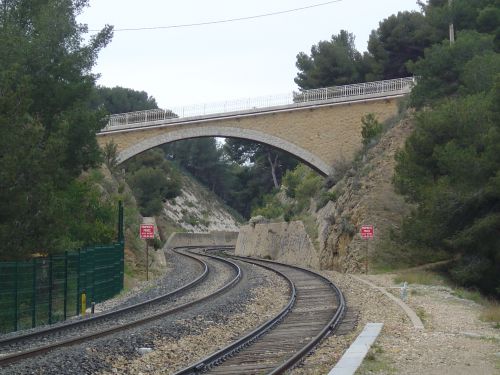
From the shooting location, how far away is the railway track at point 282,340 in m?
10.9

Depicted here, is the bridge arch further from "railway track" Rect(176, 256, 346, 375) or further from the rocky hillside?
the rocky hillside

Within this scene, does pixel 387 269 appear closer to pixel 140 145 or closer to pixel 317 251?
pixel 317 251

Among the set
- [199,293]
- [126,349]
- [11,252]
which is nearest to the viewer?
[126,349]

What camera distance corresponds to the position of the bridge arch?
2069 inches

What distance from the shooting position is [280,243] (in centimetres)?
5462

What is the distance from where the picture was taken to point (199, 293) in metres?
24.4

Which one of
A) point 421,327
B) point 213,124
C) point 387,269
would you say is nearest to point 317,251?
point 387,269

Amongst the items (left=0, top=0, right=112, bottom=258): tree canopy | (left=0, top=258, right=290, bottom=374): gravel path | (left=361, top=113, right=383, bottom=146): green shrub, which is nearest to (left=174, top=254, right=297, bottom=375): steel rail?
(left=0, top=258, right=290, bottom=374): gravel path

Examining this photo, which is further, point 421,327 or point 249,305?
point 249,305

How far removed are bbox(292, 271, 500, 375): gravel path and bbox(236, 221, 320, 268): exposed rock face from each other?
2402 centimetres

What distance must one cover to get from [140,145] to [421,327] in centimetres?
4531

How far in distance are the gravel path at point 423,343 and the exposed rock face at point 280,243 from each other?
24.0 metres

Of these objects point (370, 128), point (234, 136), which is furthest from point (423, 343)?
point (234, 136)

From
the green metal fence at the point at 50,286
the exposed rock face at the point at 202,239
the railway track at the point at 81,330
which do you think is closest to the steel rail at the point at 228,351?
the railway track at the point at 81,330
